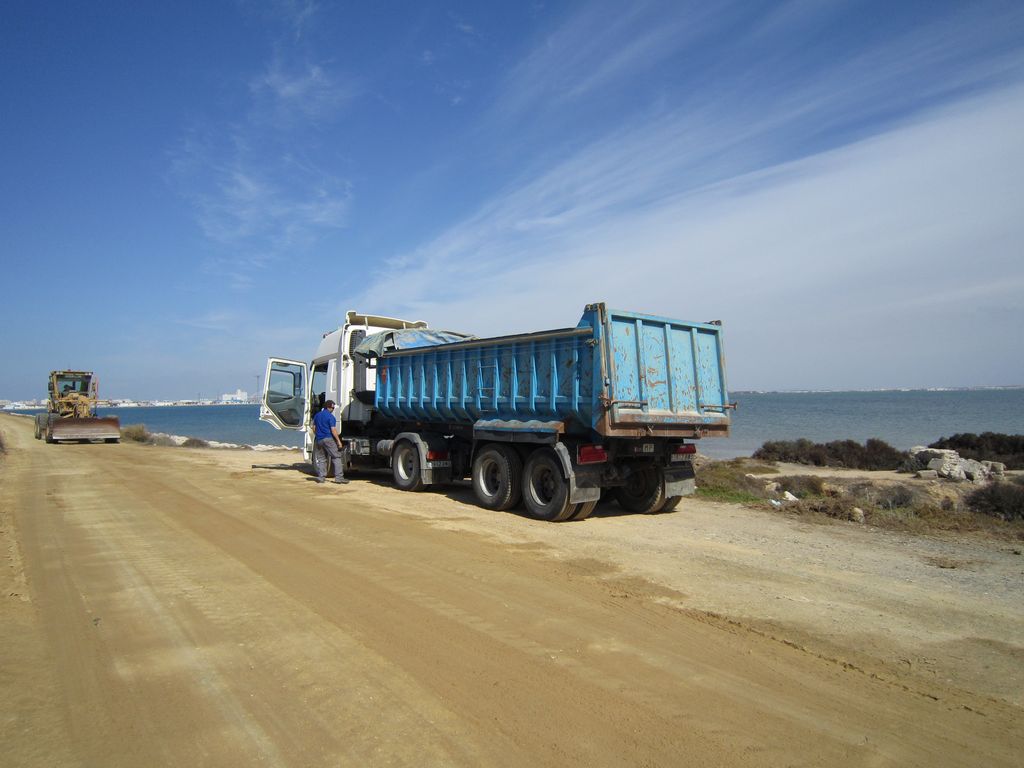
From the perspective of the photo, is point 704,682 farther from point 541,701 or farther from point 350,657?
point 350,657

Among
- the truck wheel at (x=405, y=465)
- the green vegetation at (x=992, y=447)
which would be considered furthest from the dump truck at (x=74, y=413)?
the green vegetation at (x=992, y=447)

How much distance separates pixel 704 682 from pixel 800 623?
60.6 inches

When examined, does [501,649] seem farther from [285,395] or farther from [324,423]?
[285,395]

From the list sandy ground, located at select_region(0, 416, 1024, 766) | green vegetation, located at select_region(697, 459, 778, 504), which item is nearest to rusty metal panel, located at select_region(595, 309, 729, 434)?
sandy ground, located at select_region(0, 416, 1024, 766)

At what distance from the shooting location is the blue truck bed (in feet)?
28.6

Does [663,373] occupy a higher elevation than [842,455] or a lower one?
higher

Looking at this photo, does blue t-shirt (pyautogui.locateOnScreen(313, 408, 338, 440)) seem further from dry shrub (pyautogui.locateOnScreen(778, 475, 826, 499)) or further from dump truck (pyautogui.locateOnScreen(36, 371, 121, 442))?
dump truck (pyautogui.locateOnScreen(36, 371, 121, 442))

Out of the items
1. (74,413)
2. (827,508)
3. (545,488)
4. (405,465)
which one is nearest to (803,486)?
(827,508)

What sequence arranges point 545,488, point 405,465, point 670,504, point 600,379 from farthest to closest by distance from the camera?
point 405,465 < point 670,504 < point 545,488 < point 600,379

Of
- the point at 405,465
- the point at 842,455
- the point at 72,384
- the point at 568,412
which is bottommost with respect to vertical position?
the point at 842,455

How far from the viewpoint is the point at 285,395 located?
1598 centimetres

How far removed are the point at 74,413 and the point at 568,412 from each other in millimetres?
31704

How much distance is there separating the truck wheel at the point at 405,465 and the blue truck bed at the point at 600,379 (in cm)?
160

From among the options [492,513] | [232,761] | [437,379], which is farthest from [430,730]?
[437,379]
